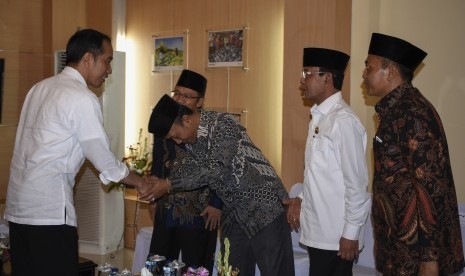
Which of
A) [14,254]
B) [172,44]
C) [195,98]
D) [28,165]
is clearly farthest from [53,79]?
[172,44]

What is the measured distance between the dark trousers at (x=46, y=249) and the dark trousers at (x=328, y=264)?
1.05m

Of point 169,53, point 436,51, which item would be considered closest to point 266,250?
point 436,51

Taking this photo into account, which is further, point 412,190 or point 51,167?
point 51,167

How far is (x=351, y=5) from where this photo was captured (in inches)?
165

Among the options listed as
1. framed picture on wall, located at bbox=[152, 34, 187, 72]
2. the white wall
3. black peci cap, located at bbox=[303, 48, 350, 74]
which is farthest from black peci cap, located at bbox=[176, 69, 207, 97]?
framed picture on wall, located at bbox=[152, 34, 187, 72]

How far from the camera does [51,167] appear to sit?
7.72 ft

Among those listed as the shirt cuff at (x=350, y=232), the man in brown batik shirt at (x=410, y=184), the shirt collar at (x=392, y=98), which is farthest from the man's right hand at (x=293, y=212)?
the shirt collar at (x=392, y=98)

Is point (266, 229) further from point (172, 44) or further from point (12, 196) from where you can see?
point (172, 44)

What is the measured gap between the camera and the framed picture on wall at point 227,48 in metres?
5.27

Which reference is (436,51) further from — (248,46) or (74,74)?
(74,74)

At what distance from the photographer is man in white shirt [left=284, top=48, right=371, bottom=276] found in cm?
249

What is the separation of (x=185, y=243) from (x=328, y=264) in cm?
83

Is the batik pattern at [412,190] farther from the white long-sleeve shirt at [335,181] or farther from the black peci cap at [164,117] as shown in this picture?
the black peci cap at [164,117]

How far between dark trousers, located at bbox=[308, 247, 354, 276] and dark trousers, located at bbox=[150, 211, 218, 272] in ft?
2.27
